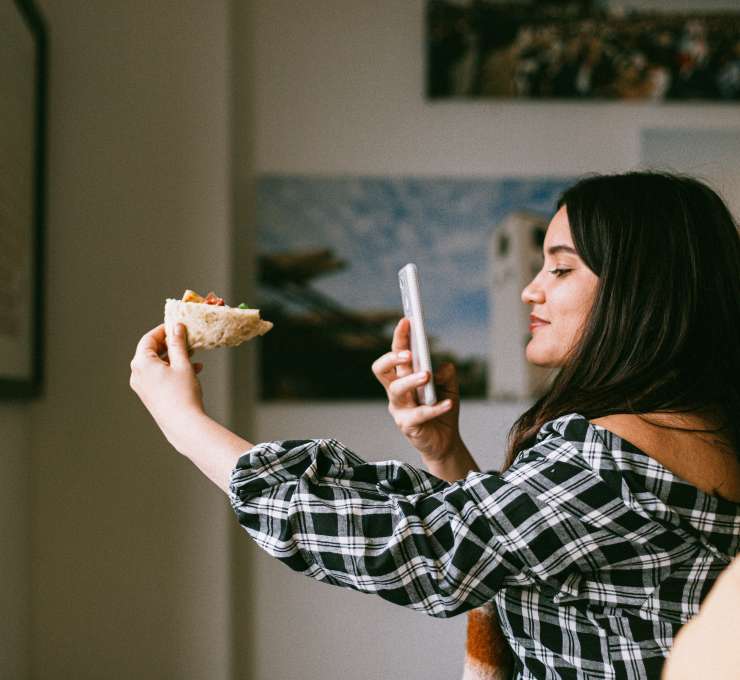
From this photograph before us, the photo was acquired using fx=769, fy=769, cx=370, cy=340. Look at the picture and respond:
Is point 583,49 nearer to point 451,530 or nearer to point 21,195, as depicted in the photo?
point 21,195

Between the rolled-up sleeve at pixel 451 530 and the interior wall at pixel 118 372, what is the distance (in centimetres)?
120

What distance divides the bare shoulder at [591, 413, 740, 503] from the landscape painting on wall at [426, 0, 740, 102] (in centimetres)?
163

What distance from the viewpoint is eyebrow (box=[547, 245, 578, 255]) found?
41.3 inches

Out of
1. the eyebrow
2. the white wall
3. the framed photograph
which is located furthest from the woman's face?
the white wall

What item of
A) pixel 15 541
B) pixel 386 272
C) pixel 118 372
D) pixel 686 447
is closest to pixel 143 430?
pixel 118 372

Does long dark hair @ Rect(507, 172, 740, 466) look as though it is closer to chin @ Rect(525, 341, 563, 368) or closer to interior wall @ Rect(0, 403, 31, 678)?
chin @ Rect(525, 341, 563, 368)

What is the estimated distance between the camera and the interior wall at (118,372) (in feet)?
6.32

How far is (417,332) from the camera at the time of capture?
0.99m

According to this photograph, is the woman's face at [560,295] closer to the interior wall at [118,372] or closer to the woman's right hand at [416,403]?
the woman's right hand at [416,403]

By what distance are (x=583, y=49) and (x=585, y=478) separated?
6.11 feet

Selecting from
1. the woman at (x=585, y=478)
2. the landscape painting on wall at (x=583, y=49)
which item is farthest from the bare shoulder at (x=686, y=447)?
the landscape painting on wall at (x=583, y=49)

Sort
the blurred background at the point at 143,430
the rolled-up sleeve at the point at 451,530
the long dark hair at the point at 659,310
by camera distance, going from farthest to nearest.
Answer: the blurred background at the point at 143,430, the long dark hair at the point at 659,310, the rolled-up sleeve at the point at 451,530

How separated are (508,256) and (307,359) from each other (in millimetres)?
671

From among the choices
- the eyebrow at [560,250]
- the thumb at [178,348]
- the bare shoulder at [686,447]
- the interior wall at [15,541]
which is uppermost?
the eyebrow at [560,250]
